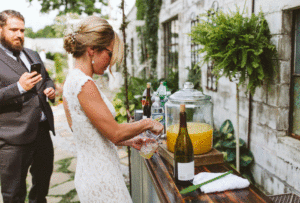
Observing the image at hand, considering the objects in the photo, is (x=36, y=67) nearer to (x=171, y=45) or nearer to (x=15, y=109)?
(x=15, y=109)

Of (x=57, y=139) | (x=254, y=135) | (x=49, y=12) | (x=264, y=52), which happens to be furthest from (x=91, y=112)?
(x=49, y=12)

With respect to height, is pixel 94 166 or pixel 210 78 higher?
pixel 210 78

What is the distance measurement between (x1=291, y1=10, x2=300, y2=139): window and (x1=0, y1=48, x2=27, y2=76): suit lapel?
267 cm

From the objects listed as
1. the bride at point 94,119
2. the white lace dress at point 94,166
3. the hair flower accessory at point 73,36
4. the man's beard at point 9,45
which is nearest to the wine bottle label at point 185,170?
the bride at point 94,119

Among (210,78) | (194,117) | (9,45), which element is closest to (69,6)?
(210,78)

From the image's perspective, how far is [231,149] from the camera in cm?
351

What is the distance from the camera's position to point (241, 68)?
2746mm

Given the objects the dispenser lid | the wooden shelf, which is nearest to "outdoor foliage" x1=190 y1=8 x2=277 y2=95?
the dispenser lid

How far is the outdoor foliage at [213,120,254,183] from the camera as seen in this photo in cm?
333

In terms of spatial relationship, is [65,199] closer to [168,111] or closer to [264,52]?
[168,111]

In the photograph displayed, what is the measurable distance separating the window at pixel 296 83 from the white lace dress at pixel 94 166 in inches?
78.3

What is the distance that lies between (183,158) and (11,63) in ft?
6.32

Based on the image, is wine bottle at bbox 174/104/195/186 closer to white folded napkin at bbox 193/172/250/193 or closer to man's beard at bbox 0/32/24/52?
white folded napkin at bbox 193/172/250/193

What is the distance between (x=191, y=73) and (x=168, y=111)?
132 inches
